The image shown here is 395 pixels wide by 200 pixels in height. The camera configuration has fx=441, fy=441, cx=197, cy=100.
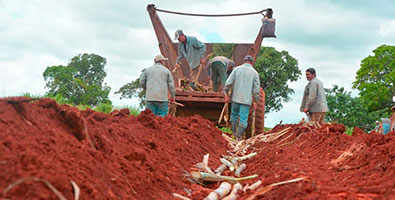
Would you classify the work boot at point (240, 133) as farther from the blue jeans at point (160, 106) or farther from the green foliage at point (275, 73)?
the green foliage at point (275, 73)

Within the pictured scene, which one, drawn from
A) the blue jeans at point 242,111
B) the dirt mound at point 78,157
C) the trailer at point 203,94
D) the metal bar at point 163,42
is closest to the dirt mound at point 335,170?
the dirt mound at point 78,157

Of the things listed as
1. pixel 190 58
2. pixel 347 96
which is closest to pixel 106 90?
pixel 347 96

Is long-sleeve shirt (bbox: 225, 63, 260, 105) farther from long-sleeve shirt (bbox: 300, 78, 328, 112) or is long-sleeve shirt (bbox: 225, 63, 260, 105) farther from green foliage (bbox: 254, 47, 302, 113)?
green foliage (bbox: 254, 47, 302, 113)

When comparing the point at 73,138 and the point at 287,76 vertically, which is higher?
the point at 287,76

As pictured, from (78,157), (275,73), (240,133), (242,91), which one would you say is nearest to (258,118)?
(240,133)

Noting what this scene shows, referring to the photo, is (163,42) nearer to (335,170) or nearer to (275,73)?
(335,170)

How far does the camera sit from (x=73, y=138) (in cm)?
342

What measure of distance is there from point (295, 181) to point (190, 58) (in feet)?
23.6

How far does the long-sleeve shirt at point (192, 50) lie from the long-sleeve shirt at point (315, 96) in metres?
2.67

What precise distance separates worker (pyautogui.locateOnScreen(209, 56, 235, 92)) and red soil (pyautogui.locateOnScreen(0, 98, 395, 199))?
438cm

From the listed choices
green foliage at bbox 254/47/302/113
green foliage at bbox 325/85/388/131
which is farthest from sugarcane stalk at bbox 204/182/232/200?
green foliage at bbox 254/47/302/113

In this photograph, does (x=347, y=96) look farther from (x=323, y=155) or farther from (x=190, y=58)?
(x=323, y=155)

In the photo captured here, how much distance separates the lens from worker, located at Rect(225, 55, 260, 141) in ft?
30.2

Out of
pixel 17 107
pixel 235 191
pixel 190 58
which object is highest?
pixel 190 58
